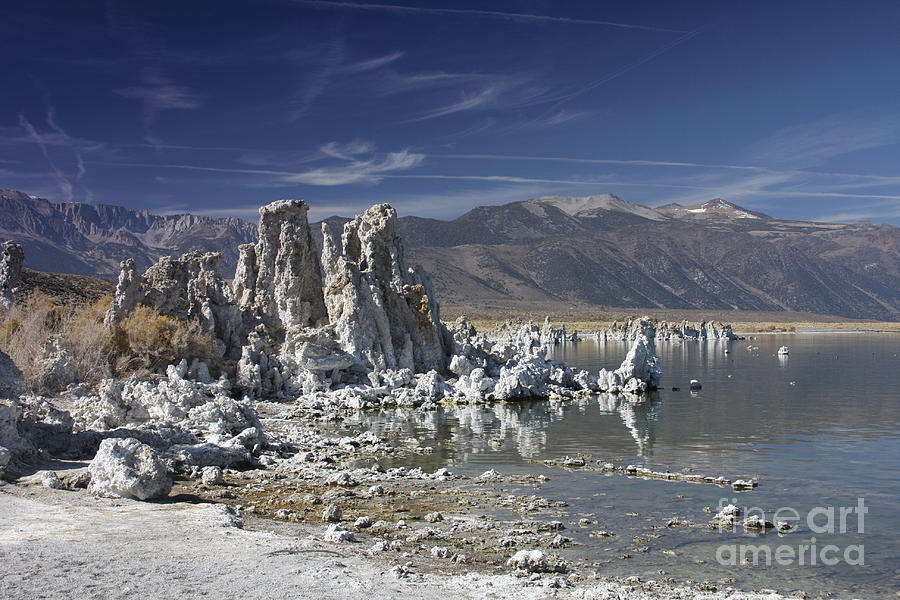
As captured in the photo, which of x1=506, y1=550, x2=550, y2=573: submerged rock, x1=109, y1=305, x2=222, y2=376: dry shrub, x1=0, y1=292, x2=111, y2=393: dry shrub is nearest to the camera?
x1=506, y1=550, x2=550, y2=573: submerged rock

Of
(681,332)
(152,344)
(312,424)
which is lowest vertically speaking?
(312,424)

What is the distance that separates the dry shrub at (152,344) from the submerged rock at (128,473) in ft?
59.8

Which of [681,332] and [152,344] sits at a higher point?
[681,332]

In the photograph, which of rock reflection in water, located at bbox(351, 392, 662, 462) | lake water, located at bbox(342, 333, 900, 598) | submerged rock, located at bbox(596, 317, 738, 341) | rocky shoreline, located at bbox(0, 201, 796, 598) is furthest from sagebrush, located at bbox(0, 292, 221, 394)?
submerged rock, located at bbox(596, 317, 738, 341)

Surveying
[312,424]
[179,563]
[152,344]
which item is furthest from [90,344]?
[179,563]

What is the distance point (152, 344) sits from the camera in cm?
3250

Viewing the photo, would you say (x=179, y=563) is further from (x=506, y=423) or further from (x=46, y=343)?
(x=46, y=343)

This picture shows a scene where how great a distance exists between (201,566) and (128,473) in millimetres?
4631

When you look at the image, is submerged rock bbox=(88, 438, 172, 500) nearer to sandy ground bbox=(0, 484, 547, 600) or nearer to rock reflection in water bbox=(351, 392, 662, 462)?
sandy ground bbox=(0, 484, 547, 600)

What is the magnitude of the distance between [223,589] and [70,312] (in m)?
30.5

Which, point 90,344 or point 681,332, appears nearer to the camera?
point 90,344

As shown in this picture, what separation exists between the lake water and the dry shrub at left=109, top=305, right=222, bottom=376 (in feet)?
32.9

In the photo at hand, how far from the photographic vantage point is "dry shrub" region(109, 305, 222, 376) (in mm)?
31594

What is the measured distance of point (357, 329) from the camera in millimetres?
37281
